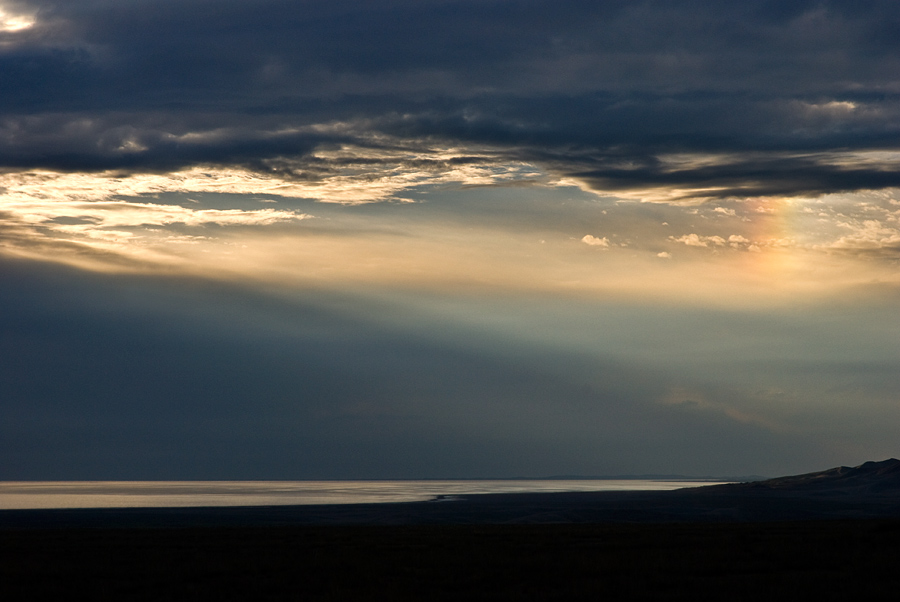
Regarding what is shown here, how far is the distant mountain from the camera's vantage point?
11694 cm

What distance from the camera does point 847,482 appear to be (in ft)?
415

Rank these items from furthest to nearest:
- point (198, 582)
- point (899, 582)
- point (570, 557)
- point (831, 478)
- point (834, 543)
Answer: point (831, 478) < point (834, 543) < point (570, 557) < point (198, 582) < point (899, 582)

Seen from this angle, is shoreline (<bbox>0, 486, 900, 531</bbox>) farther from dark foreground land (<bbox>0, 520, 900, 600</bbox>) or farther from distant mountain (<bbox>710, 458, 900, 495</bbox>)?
distant mountain (<bbox>710, 458, 900, 495</bbox>)

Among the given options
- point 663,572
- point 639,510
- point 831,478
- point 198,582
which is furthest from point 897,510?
point 198,582

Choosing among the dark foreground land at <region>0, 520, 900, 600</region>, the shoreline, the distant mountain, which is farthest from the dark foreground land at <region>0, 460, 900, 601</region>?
the distant mountain

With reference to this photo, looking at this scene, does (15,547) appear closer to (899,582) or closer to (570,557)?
(570,557)

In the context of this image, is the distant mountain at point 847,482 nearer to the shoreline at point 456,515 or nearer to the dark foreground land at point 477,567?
the shoreline at point 456,515

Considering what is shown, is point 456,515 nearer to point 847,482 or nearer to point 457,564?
point 457,564

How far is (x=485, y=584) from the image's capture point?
75.5ft

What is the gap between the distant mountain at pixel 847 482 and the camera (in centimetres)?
11694

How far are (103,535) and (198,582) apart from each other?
74.8 feet

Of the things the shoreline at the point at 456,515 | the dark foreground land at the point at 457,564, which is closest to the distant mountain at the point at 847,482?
the shoreline at the point at 456,515

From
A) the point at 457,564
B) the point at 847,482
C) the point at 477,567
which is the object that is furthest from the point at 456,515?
the point at 847,482

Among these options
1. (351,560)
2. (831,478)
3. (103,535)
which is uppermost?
(351,560)
